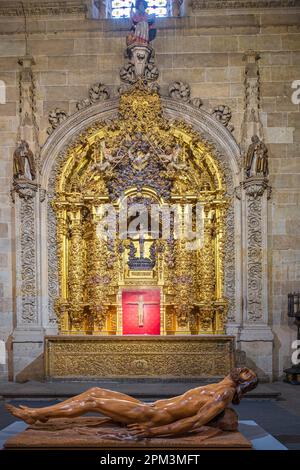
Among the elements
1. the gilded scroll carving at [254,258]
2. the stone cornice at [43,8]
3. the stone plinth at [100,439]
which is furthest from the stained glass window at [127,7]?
the stone plinth at [100,439]

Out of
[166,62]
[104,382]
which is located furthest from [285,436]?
[166,62]

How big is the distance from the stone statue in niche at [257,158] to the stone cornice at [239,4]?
262cm

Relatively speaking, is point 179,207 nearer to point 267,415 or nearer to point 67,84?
point 67,84

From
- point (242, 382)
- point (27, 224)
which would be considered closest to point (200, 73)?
point (27, 224)

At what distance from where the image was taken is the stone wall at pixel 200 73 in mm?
11773

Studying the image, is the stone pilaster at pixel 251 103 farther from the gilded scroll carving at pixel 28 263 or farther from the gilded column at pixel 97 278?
the gilded scroll carving at pixel 28 263

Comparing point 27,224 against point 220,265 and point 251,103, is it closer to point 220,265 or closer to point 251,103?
point 220,265

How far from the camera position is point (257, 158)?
11445mm

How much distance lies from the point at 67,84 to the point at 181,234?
12.2 ft

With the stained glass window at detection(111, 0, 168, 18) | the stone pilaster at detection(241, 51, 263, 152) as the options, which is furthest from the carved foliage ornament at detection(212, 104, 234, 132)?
the stained glass window at detection(111, 0, 168, 18)

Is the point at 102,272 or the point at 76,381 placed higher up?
the point at 102,272

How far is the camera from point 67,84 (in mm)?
12102

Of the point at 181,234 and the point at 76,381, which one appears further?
the point at 181,234

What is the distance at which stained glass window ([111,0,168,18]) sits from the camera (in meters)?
13.4
